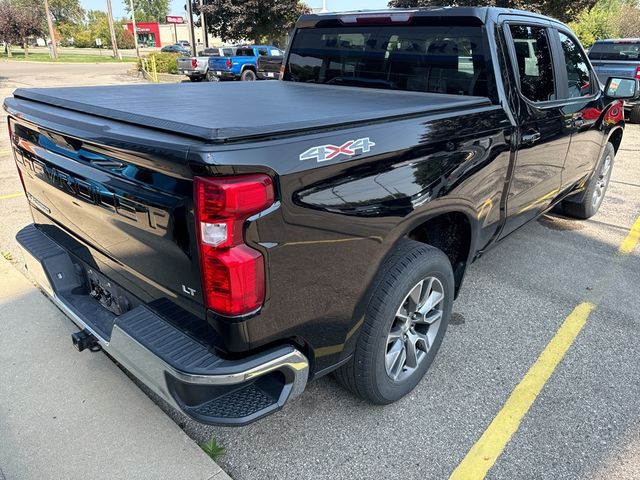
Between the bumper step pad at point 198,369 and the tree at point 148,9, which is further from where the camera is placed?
the tree at point 148,9

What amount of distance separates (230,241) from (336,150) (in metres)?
0.54

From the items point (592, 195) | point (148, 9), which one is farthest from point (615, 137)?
point (148, 9)

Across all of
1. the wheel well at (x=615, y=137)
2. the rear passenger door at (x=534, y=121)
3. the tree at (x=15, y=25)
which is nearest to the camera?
the rear passenger door at (x=534, y=121)

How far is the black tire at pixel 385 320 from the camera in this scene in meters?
2.24

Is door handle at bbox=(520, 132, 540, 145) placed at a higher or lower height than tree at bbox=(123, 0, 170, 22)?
lower

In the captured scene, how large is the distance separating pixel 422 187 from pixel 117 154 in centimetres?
129

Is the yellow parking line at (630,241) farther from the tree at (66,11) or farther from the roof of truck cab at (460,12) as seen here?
the tree at (66,11)

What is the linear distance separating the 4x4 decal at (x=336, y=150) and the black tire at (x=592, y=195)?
3924 millimetres

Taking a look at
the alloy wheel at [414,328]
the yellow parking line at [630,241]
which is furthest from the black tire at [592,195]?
the alloy wheel at [414,328]

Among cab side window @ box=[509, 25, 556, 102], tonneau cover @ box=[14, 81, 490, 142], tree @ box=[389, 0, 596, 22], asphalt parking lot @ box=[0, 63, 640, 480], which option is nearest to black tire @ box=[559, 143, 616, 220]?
asphalt parking lot @ box=[0, 63, 640, 480]

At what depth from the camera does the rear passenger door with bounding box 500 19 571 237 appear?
3055 mm

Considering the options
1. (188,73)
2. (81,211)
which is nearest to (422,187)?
(81,211)

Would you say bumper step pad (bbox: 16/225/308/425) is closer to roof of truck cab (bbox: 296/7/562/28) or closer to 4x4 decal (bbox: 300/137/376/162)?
4x4 decal (bbox: 300/137/376/162)

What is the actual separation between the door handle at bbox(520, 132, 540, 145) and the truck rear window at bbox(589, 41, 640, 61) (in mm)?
11277
